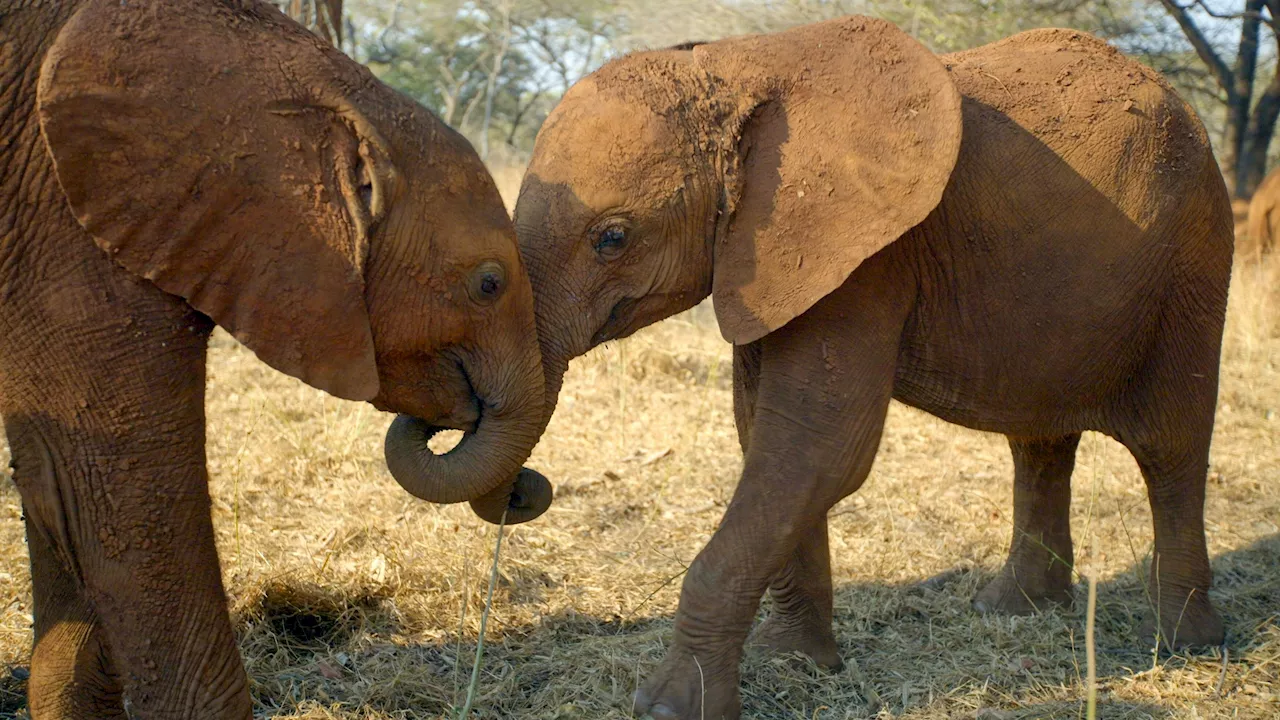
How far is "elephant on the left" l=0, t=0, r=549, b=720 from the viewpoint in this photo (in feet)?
9.60

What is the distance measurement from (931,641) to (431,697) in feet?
6.43

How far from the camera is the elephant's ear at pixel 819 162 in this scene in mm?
3850

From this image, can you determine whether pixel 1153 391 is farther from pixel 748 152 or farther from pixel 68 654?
pixel 68 654

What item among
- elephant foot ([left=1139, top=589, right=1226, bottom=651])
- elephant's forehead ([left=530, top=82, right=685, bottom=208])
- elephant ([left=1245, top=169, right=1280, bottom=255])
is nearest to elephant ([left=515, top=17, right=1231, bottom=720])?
elephant's forehead ([left=530, top=82, right=685, bottom=208])

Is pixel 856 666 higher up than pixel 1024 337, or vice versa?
pixel 1024 337

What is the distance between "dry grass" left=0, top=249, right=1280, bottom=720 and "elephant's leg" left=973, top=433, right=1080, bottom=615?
0.11m

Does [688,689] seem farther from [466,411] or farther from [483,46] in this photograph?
[483,46]

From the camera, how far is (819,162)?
155 inches

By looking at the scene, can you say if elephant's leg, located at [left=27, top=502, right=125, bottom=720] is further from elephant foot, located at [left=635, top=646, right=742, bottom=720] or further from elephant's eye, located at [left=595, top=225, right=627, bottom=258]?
elephant's eye, located at [left=595, top=225, right=627, bottom=258]

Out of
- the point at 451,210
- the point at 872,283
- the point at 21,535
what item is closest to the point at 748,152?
the point at 872,283

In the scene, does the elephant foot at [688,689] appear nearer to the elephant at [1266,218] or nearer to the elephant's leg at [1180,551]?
the elephant's leg at [1180,551]

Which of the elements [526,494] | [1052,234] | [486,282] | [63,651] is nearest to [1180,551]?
[1052,234]

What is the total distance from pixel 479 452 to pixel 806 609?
160 centimetres

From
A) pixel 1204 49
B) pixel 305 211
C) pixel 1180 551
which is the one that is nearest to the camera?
pixel 305 211
